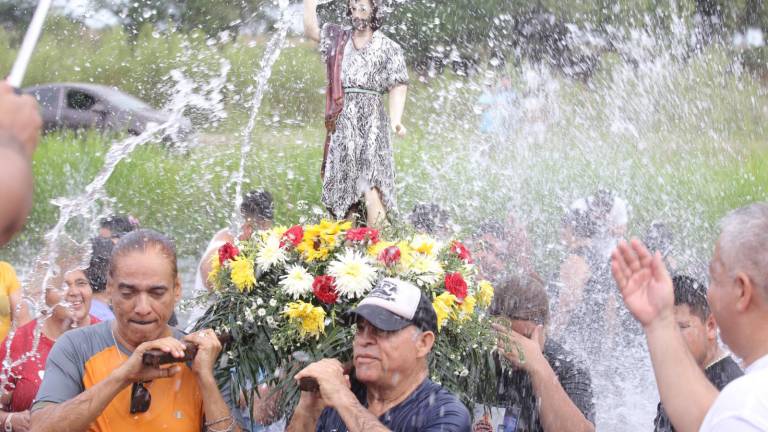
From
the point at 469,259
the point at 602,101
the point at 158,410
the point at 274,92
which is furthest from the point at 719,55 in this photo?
the point at 158,410

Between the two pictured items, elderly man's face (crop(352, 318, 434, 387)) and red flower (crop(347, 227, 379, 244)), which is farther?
red flower (crop(347, 227, 379, 244))

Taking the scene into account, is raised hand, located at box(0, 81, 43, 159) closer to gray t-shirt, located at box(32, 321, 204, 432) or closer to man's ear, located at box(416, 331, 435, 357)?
gray t-shirt, located at box(32, 321, 204, 432)

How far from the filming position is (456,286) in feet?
14.5

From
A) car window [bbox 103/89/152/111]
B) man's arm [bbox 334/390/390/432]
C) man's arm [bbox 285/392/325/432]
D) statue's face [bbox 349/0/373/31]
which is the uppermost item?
statue's face [bbox 349/0/373/31]

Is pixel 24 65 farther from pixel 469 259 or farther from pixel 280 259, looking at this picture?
pixel 469 259

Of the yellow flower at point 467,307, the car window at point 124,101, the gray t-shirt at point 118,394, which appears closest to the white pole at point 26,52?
the gray t-shirt at point 118,394

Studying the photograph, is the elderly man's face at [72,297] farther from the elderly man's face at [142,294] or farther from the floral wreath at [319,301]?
the elderly man's face at [142,294]

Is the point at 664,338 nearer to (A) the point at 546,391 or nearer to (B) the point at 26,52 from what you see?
(A) the point at 546,391

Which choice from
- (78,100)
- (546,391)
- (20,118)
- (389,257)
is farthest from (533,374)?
(78,100)

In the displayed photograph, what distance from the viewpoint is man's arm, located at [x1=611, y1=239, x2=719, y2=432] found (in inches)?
115

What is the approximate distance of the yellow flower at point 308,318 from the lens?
13.9 feet

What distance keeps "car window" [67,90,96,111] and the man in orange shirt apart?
35.5 feet

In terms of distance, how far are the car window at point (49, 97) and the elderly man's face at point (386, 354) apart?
1163 centimetres

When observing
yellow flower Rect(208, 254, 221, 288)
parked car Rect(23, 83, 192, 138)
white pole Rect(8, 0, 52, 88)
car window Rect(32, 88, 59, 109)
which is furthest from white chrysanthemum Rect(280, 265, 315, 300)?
car window Rect(32, 88, 59, 109)
